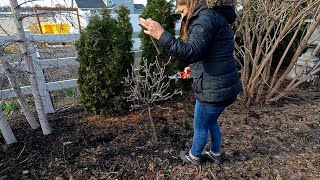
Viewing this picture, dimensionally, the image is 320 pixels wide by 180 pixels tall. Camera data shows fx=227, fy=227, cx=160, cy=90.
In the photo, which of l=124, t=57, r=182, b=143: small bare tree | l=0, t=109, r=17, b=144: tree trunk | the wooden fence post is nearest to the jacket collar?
l=124, t=57, r=182, b=143: small bare tree

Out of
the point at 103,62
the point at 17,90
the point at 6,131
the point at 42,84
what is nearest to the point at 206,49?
the point at 103,62

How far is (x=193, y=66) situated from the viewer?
1.89m

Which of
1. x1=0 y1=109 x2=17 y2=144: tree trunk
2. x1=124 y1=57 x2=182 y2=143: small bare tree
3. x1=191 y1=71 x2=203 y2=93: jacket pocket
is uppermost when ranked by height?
x1=191 y1=71 x2=203 y2=93: jacket pocket

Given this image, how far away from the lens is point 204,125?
2.03 metres

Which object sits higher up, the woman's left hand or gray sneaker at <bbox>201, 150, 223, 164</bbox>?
the woman's left hand

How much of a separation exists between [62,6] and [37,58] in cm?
130

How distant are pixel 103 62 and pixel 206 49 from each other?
1839 millimetres

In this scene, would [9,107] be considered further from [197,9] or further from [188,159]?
[197,9]

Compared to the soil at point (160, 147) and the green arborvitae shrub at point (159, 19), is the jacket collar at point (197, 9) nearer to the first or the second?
the soil at point (160, 147)

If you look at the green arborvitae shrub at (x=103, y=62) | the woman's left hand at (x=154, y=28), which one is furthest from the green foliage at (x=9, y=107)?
the woman's left hand at (x=154, y=28)

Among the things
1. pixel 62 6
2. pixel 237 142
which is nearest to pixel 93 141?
pixel 62 6

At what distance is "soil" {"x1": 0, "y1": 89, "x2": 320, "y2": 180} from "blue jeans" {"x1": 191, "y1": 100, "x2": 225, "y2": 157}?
0.25 m

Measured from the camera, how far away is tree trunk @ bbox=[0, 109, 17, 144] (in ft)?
8.36

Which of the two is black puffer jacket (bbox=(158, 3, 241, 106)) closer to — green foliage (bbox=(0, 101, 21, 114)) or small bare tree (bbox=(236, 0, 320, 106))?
small bare tree (bbox=(236, 0, 320, 106))
